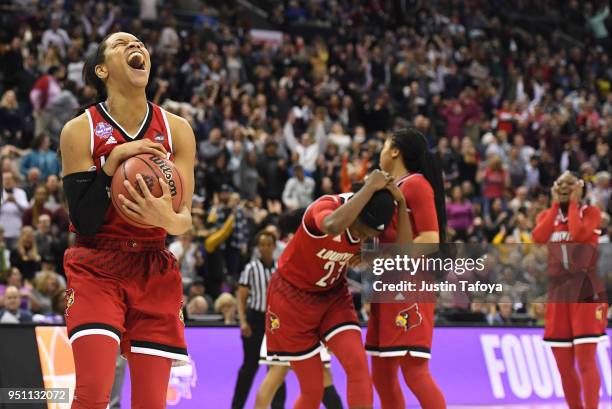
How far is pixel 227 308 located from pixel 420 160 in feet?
17.3

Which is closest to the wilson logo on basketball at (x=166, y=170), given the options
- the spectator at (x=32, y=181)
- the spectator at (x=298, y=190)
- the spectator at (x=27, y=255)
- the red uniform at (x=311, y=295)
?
the red uniform at (x=311, y=295)

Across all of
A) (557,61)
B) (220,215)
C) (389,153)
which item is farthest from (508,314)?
(557,61)

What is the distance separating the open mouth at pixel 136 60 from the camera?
15.2ft

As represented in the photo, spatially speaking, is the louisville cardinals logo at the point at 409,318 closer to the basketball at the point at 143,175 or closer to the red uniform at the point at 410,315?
the red uniform at the point at 410,315

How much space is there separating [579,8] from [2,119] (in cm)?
1882

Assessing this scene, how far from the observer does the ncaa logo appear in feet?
15.0

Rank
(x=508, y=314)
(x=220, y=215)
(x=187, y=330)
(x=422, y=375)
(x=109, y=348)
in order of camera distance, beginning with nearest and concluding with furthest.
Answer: (x=109, y=348), (x=422, y=375), (x=187, y=330), (x=508, y=314), (x=220, y=215)

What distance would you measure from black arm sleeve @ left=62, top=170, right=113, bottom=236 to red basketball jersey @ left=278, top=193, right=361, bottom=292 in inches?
64.3

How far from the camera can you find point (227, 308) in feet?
36.8

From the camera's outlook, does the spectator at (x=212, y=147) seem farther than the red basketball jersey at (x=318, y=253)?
Yes

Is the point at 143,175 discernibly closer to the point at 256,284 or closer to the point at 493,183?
the point at 256,284

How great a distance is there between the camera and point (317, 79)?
19391 mm

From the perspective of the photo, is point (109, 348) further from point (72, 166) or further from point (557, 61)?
point (557, 61)

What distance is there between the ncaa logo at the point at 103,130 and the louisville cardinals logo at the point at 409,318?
7.59ft
